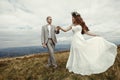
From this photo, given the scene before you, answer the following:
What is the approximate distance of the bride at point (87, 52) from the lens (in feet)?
33.7

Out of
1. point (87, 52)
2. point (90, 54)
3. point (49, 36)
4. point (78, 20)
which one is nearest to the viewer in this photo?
point (90, 54)

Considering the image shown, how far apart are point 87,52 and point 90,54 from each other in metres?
0.21

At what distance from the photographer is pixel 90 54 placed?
34.8ft

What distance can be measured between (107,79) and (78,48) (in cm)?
256

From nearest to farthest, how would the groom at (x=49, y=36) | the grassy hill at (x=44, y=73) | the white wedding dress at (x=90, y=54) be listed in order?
the white wedding dress at (x=90, y=54)
the grassy hill at (x=44, y=73)
the groom at (x=49, y=36)

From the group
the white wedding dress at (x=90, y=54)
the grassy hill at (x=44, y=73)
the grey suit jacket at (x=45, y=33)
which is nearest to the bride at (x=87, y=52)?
the white wedding dress at (x=90, y=54)

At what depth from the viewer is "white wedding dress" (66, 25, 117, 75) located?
10.2 meters

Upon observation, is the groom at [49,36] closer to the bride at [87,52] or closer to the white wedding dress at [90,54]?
the bride at [87,52]

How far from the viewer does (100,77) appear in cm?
1134

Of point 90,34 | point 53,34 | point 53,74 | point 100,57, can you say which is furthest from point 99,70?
point 53,34

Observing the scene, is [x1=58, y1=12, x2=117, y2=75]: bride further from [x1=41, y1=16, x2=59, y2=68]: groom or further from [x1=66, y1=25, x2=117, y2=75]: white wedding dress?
[x1=41, y1=16, x2=59, y2=68]: groom

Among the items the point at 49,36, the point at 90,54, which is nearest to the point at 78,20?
the point at 90,54

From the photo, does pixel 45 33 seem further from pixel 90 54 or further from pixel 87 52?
pixel 90 54

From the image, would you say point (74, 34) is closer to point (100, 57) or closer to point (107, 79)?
point (100, 57)
